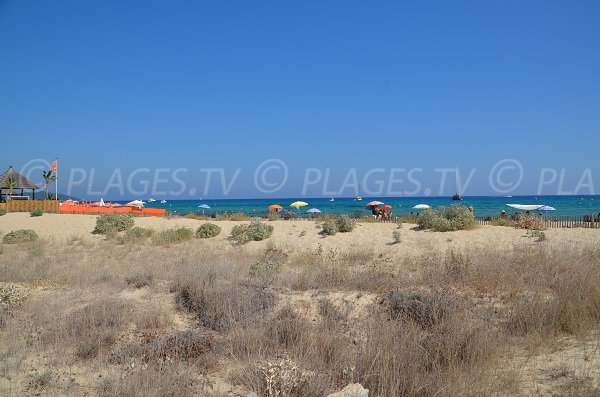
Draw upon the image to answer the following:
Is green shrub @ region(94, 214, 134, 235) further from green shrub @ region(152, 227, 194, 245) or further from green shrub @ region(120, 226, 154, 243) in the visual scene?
green shrub @ region(152, 227, 194, 245)

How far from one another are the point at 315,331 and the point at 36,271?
9.05m

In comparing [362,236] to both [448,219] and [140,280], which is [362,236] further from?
[140,280]

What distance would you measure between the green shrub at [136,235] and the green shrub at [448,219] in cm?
1542

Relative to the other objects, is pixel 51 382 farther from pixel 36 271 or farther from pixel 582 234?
pixel 582 234

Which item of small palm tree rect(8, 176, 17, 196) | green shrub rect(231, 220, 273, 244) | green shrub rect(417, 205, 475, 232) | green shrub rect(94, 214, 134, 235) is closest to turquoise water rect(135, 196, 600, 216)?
green shrub rect(94, 214, 134, 235)

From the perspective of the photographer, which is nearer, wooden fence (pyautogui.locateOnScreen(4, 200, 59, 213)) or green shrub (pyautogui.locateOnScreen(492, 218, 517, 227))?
green shrub (pyautogui.locateOnScreen(492, 218, 517, 227))

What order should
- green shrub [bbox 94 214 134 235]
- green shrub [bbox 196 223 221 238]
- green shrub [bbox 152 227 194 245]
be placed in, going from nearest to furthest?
green shrub [bbox 152 227 194 245] < green shrub [bbox 196 223 221 238] < green shrub [bbox 94 214 134 235]

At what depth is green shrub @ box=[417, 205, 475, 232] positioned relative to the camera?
23.1m

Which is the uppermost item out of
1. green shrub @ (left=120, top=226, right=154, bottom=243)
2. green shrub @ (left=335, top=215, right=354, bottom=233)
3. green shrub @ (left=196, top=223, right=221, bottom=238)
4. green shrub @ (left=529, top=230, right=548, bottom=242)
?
green shrub @ (left=529, top=230, right=548, bottom=242)

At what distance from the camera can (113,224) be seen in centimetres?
2727

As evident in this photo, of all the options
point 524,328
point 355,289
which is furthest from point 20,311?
point 524,328

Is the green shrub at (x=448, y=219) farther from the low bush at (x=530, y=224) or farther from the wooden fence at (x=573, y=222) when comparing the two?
the wooden fence at (x=573, y=222)

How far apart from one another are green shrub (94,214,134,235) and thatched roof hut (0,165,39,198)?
967 inches

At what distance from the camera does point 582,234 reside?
2095 centimetres
